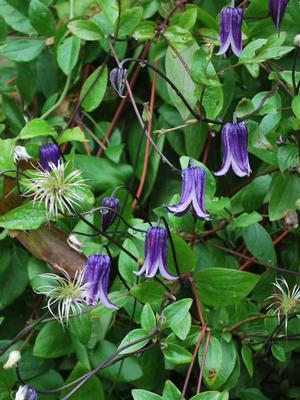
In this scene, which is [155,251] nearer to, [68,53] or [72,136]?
[72,136]

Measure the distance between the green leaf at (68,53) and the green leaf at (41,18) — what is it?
0.07 metres

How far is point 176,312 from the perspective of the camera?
0.98 meters

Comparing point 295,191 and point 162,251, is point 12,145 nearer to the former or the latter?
point 162,251

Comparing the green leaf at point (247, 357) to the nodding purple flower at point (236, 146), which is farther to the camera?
the green leaf at point (247, 357)

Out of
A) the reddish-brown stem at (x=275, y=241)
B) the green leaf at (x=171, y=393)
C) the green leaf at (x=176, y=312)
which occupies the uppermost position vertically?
the green leaf at (x=176, y=312)

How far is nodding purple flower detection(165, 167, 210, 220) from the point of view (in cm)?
94

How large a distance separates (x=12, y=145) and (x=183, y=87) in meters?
0.28

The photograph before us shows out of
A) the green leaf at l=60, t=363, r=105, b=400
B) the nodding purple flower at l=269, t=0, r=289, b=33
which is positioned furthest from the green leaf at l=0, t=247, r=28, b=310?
the nodding purple flower at l=269, t=0, r=289, b=33

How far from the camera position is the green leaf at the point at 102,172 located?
4.04 ft

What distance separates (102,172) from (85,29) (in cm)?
23

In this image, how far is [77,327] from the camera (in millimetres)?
1066

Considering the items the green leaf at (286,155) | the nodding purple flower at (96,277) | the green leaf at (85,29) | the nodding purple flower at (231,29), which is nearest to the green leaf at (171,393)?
the nodding purple flower at (96,277)

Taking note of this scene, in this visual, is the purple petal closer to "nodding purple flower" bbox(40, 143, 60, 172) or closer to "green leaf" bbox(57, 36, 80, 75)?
"nodding purple flower" bbox(40, 143, 60, 172)

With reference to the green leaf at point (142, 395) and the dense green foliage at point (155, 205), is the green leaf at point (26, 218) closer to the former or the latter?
the dense green foliage at point (155, 205)
